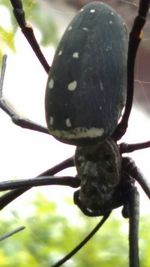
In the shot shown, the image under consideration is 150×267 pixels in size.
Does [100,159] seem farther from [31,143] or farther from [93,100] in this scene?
[31,143]

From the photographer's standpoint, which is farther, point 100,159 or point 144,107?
point 144,107

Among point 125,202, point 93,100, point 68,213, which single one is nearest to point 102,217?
point 125,202

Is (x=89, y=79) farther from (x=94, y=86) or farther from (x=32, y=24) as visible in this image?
(x=32, y=24)

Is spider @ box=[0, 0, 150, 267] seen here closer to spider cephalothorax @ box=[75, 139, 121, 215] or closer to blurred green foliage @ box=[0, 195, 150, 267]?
spider cephalothorax @ box=[75, 139, 121, 215]

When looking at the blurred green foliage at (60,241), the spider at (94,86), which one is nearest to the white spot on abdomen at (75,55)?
the spider at (94,86)

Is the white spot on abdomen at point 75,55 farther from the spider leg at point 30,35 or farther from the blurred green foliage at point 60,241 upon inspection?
the blurred green foliage at point 60,241

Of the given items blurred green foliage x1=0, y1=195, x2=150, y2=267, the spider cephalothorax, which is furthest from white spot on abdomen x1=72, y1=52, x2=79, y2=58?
blurred green foliage x1=0, y1=195, x2=150, y2=267
